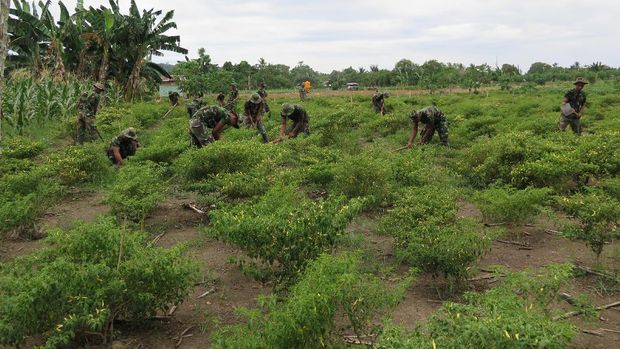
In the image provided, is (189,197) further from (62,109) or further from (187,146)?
(62,109)

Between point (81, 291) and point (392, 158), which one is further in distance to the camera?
point (392, 158)

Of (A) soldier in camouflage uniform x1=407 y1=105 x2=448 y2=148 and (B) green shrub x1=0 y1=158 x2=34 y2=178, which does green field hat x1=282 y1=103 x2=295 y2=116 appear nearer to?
(A) soldier in camouflage uniform x1=407 y1=105 x2=448 y2=148

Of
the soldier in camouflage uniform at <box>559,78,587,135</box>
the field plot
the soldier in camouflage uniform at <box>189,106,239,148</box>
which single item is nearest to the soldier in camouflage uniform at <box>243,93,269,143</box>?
the soldier in camouflage uniform at <box>189,106,239,148</box>

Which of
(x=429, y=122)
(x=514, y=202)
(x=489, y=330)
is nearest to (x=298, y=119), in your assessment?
(x=429, y=122)

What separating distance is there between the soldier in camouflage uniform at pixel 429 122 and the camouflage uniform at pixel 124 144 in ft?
19.7

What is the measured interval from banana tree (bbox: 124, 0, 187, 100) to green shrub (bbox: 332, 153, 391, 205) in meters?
19.6

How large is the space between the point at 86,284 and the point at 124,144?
728cm

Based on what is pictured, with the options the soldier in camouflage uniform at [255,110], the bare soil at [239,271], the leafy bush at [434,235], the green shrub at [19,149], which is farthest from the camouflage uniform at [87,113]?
the leafy bush at [434,235]

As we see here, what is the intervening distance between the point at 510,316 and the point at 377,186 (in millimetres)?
4405

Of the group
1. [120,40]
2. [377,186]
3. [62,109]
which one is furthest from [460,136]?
[120,40]

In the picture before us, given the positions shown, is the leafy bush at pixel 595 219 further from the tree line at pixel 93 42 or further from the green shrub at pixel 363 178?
the tree line at pixel 93 42

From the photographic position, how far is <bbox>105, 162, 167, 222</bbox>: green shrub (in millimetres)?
6379

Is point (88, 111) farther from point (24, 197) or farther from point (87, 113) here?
point (24, 197)

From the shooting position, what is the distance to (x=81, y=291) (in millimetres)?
3650
